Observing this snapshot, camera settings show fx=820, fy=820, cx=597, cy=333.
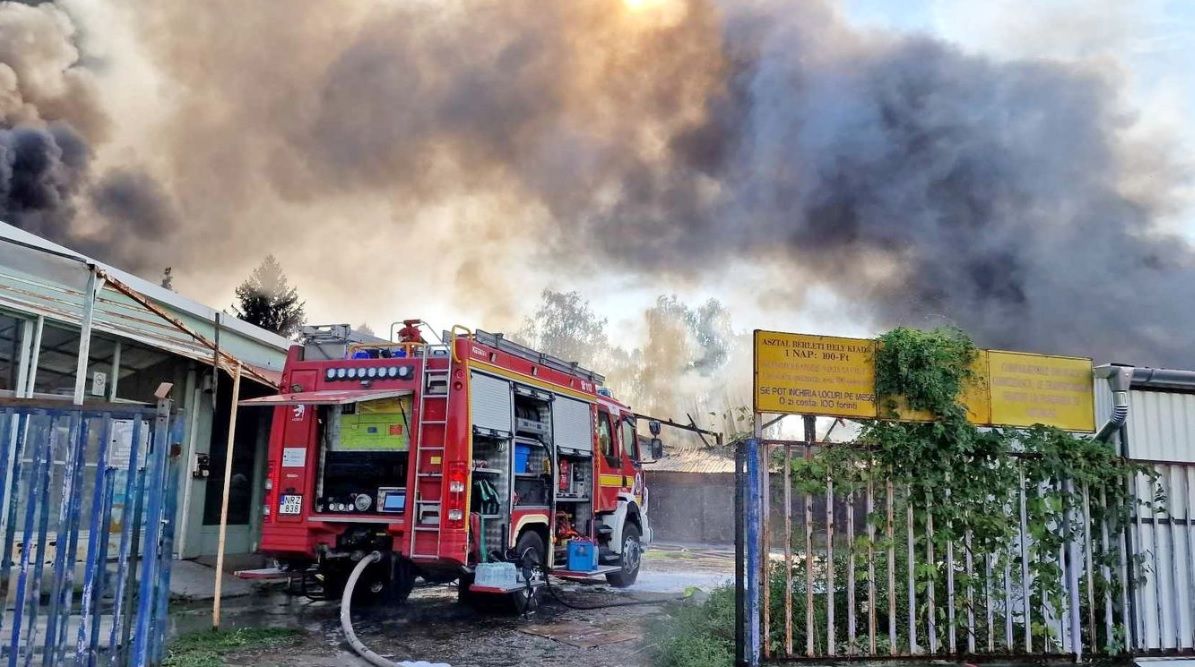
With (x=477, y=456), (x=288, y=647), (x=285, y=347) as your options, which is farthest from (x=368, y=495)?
(x=285, y=347)

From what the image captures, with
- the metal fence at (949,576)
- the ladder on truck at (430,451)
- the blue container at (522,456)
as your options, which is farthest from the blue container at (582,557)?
the metal fence at (949,576)

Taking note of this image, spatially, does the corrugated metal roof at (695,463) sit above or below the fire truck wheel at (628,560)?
above

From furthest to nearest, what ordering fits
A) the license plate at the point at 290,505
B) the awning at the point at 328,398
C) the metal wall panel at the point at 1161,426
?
1. the license plate at the point at 290,505
2. the awning at the point at 328,398
3. the metal wall panel at the point at 1161,426

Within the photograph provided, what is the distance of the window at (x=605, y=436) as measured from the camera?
10906 millimetres

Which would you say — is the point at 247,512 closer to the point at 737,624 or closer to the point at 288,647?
the point at 288,647

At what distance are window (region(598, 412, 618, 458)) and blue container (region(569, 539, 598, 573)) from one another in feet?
5.52

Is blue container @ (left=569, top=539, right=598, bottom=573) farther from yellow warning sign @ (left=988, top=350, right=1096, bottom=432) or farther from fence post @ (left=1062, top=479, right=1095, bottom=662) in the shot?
fence post @ (left=1062, top=479, right=1095, bottom=662)

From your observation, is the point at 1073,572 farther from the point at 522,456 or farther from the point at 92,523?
the point at 92,523

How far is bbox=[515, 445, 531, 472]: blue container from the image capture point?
29.0 feet

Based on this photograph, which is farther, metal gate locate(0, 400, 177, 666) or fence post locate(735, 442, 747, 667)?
fence post locate(735, 442, 747, 667)

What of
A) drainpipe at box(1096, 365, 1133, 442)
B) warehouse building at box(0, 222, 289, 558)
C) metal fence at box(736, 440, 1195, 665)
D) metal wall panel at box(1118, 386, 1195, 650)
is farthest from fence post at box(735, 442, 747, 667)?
warehouse building at box(0, 222, 289, 558)

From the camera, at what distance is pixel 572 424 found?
1005 centimetres

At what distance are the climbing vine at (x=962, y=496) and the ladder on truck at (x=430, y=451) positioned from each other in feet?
10.7

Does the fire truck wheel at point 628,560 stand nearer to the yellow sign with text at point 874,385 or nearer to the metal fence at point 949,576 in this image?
the metal fence at point 949,576
